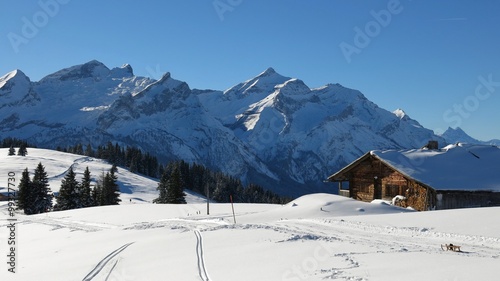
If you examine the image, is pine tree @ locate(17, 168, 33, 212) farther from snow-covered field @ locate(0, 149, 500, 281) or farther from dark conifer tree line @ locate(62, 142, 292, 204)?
snow-covered field @ locate(0, 149, 500, 281)

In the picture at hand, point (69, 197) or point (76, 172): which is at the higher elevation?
point (76, 172)

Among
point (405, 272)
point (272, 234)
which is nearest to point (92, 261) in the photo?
point (272, 234)

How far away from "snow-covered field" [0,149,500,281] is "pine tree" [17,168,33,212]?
37.2 m

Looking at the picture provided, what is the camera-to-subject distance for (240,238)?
18422mm

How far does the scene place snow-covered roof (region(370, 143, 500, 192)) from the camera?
3095cm

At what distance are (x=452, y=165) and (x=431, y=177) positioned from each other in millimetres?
3249

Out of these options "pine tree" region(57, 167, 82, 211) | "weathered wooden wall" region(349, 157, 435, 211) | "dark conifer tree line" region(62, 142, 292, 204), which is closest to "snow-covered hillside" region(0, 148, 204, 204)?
"dark conifer tree line" region(62, 142, 292, 204)

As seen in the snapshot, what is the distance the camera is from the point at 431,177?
31.6 meters

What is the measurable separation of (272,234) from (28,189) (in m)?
54.6

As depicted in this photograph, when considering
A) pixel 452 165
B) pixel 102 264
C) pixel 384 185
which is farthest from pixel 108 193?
pixel 102 264

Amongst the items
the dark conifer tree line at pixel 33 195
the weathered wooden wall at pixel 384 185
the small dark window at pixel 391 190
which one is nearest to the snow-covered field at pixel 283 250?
the weathered wooden wall at pixel 384 185

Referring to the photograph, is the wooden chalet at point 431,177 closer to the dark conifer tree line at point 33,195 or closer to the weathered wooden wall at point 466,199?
the weathered wooden wall at point 466,199

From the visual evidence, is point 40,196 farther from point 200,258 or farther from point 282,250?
point 282,250

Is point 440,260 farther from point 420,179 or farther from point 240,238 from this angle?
point 420,179
